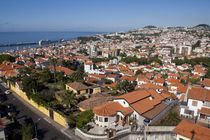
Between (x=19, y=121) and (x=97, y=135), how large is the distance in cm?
1074

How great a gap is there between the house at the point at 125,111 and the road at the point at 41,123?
13.4ft

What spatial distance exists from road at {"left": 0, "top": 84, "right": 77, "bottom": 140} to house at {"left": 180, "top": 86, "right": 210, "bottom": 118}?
1267 centimetres

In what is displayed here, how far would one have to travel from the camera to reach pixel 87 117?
19109mm

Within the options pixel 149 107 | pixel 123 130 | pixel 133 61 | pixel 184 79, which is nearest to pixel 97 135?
pixel 123 130

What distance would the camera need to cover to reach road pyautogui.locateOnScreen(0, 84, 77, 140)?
18094 millimetres

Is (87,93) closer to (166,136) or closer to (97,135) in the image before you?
(97,135)

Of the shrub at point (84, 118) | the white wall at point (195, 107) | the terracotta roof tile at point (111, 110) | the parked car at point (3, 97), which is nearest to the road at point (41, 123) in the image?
the parked car at point (3, 97)

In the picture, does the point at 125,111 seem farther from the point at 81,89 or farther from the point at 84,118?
the point at 81,89

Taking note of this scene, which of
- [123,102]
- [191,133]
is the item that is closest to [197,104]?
[191,133]

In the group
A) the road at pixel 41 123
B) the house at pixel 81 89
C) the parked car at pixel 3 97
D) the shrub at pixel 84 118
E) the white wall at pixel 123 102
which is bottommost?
the road at pixel 41 123

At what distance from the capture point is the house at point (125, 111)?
17709mm

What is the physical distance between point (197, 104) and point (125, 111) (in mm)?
7546

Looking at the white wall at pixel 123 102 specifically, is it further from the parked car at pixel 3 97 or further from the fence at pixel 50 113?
the parked car at pixel 3 97

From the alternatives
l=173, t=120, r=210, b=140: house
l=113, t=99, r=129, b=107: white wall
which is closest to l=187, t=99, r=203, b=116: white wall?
l=173, t=120, r=210, b=140: house
